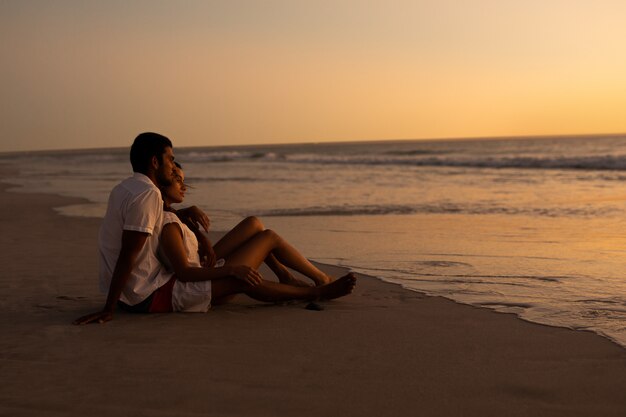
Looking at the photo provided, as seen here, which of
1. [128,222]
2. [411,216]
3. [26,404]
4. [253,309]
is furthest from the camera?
[411,216]

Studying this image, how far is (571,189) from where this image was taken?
17.3 m

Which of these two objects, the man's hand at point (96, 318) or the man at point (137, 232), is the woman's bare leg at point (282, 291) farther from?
the man's hand at point (96, 318)

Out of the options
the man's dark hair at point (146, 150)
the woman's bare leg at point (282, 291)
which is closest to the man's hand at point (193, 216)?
the woman's bare leg at point (282, 291)

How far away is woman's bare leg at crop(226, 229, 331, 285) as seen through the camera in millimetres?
5125

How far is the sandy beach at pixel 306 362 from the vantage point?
10.2ft

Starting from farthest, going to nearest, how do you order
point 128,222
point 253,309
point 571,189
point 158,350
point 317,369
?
point 571,189, point 253,309, point 128,222, point 158,350, point 317,369

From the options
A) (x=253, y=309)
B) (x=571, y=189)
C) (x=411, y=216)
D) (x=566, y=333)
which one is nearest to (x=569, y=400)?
(x=566, y=333)

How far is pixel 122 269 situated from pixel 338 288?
1.51 meters

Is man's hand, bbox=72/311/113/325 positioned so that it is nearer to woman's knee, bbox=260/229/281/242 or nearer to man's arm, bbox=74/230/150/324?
man's arm, bbox=74/230/150/324

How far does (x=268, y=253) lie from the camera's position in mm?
5312

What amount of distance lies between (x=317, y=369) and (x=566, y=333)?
1.56m

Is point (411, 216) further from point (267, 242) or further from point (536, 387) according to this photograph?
point (536, 387)

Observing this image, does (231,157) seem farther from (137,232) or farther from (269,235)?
(137,232)

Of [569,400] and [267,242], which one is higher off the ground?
[267,242]
